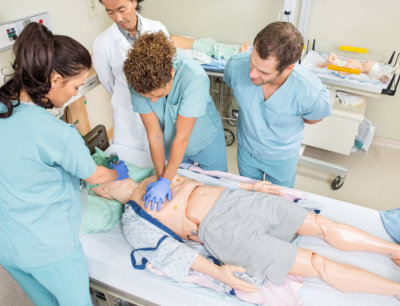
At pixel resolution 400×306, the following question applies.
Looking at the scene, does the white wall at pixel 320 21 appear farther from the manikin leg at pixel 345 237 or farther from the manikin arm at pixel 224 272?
the manikin arm at pixel 224 272

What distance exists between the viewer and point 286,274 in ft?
4.16

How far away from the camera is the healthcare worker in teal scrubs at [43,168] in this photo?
3.03 ft

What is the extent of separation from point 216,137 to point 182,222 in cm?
56

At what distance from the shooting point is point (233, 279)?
124 centimetres

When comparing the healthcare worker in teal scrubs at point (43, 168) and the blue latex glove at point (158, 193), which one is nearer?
the healthcare worker in teal scrubs at point (43, 168)

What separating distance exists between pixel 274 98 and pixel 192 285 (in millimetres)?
923

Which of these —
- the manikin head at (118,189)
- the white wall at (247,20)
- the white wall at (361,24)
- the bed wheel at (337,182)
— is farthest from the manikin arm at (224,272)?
the white wall at (361,24)

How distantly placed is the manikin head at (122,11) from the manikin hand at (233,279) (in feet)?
4.29

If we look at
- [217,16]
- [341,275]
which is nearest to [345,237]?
[341,275]

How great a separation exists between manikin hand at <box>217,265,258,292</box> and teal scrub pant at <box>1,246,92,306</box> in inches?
22.1

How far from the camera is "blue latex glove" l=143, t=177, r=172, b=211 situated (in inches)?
58.7

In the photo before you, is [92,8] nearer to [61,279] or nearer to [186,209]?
[186,209]

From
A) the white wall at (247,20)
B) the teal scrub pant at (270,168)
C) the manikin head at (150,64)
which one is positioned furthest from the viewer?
the white wall at (247,20)

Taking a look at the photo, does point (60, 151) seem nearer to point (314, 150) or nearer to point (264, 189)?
point (264, 189)
